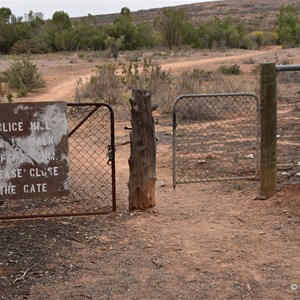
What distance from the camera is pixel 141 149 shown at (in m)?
6.87

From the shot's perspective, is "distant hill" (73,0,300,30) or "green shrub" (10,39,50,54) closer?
"green shrub" (10,39,50,54)

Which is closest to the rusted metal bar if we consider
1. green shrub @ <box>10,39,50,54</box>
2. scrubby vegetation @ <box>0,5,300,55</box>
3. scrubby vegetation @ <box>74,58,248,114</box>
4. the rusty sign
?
the rusty sign

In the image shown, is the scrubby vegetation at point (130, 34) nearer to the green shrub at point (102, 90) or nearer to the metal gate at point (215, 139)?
the green shrub at point (102, 90)

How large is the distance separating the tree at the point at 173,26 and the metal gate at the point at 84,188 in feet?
132

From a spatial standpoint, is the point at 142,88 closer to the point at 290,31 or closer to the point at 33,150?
the point at 33,150

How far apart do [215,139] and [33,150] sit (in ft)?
21.0

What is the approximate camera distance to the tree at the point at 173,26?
51344mm

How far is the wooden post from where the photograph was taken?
7.36 meters

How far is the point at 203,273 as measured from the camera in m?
5.29

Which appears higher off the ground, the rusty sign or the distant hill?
the distant hill

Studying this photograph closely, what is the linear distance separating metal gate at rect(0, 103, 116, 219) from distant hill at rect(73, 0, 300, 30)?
81.3 metres

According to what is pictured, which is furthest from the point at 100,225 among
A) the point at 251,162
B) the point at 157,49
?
the point at 157,49

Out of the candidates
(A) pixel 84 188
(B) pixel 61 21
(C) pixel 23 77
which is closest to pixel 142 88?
(C) pixel 23 77

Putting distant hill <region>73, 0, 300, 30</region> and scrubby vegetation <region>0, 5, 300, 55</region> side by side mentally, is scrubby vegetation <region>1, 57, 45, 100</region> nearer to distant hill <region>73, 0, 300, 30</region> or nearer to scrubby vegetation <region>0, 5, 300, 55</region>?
scrubby vegetation <region>0, 5, 300, 55</region>
